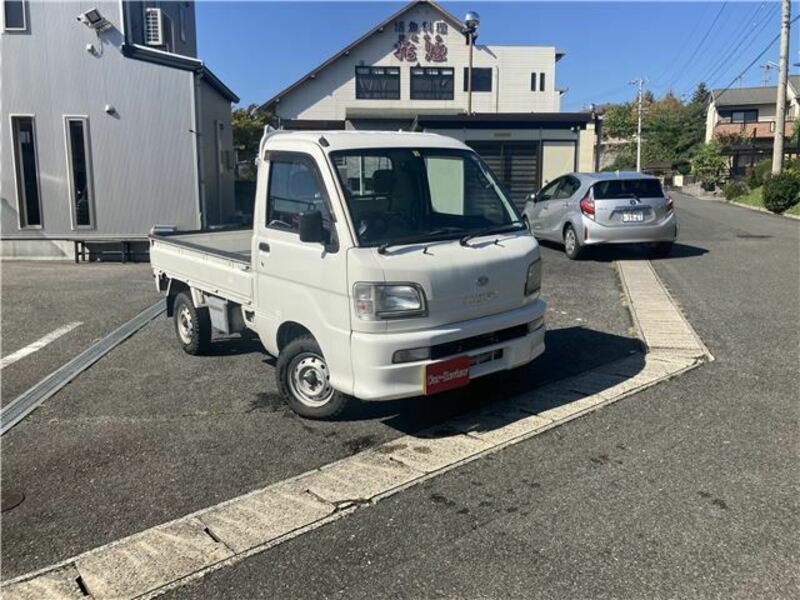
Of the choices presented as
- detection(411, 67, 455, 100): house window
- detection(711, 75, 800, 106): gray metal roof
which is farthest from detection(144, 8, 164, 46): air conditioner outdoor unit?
detection(711, 75, 800, 106): gray metal roof

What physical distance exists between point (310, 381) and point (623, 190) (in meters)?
9.07

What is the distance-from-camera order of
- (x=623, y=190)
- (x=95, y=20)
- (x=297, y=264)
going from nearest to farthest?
1. (x=297, y=264)
2. (x=623, y=190)
3. (x=95, y=20)

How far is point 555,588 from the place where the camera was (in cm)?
314

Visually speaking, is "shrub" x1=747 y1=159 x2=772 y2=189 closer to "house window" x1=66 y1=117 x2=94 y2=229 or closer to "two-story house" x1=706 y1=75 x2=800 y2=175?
"two-story house" x1=706 y1=75 x2=800 y2=175

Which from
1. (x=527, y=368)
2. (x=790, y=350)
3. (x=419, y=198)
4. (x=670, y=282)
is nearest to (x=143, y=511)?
(x=419, y=198)

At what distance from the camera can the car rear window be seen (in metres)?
12.6

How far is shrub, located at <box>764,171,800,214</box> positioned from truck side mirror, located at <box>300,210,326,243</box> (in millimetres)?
23213

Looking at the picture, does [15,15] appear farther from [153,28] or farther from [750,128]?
[750,128]

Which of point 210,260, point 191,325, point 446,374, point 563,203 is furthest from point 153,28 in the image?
point 446,374

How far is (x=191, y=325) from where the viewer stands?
721cm

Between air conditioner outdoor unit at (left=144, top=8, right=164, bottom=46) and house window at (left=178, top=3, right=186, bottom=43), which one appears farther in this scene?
house window at (left=178, top=3, right=186, bottom=43)

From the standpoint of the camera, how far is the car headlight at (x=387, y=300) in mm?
4594

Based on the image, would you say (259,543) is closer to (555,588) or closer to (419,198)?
(555,588)

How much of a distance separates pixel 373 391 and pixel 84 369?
3.72m
